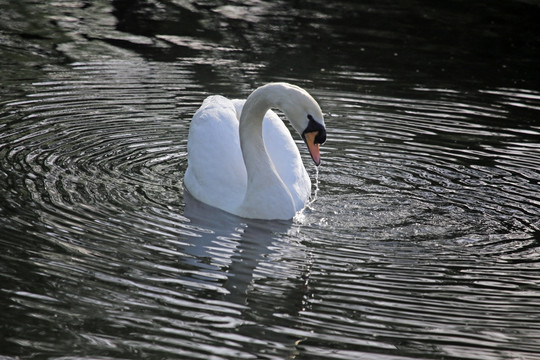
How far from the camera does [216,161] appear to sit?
373 inches

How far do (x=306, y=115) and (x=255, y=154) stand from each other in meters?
0.87

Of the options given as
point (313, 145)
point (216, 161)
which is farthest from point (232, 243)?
point (216, 161)

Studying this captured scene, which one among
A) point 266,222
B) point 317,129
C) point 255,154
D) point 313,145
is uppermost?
point 317,129

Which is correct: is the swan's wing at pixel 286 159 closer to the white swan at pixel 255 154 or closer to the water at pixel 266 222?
the white swan at pixel 255 154

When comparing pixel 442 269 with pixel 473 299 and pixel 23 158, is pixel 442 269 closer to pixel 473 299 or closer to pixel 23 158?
pixel 473 299

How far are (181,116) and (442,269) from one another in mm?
5420

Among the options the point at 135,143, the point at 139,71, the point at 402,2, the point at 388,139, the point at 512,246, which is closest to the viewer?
the point at 512,246

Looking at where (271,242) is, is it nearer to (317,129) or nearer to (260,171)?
(260,171)

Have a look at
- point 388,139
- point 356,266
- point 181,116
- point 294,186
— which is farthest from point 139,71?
point 356,266

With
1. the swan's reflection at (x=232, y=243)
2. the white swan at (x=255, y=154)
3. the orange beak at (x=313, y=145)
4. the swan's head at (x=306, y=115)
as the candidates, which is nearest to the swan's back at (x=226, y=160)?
the white swan at (x=255, y=154)

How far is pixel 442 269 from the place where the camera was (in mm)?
7633

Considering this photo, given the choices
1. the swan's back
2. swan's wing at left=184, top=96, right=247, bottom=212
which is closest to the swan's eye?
the swan's back

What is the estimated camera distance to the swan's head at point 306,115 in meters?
8.45

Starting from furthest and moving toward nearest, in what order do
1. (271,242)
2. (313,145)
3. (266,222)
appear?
(266,222) < (313,145) < (271,242)
